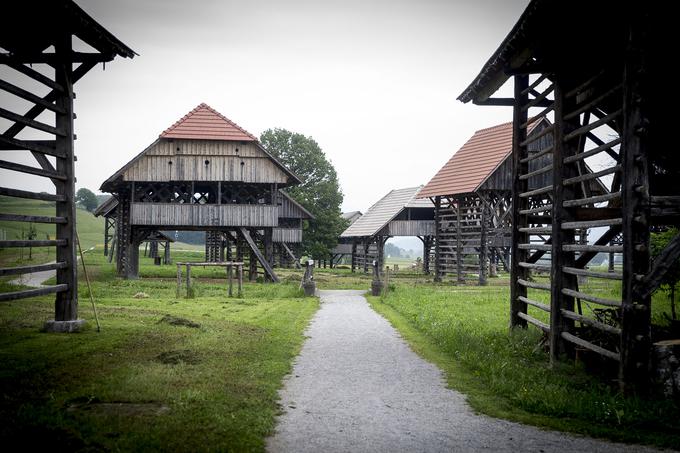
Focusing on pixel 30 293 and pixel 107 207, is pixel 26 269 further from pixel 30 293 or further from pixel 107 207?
pixel 107 207

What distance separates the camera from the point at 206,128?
28.1 m

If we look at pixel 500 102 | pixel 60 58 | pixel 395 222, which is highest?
pixel 60 58

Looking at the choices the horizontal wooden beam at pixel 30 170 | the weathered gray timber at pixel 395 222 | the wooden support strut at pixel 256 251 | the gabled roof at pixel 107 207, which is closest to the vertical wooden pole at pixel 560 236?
the horizontal wooden beam at pixel 30 170

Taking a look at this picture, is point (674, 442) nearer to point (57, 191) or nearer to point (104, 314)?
point (57, 191)

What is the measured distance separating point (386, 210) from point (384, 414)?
40.0 m

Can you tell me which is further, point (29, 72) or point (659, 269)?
point (29, 72)

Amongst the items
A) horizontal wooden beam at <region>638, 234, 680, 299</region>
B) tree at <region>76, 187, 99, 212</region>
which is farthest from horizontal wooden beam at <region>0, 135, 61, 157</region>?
tree at <region>76, 187, 99, 212</region>

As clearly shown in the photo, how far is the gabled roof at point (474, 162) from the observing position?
2988cm

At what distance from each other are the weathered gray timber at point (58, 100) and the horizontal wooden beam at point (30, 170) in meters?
0.02

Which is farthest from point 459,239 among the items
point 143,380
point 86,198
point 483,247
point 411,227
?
point 86,198

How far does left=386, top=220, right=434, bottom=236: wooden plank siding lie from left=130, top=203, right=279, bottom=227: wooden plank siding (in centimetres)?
1713

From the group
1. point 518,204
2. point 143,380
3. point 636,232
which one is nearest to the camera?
point 636,232

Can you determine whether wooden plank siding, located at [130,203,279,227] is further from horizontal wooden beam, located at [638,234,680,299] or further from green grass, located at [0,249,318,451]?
horizontal wooden beam, located at [638,234,680,299]

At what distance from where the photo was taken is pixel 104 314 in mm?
13445
